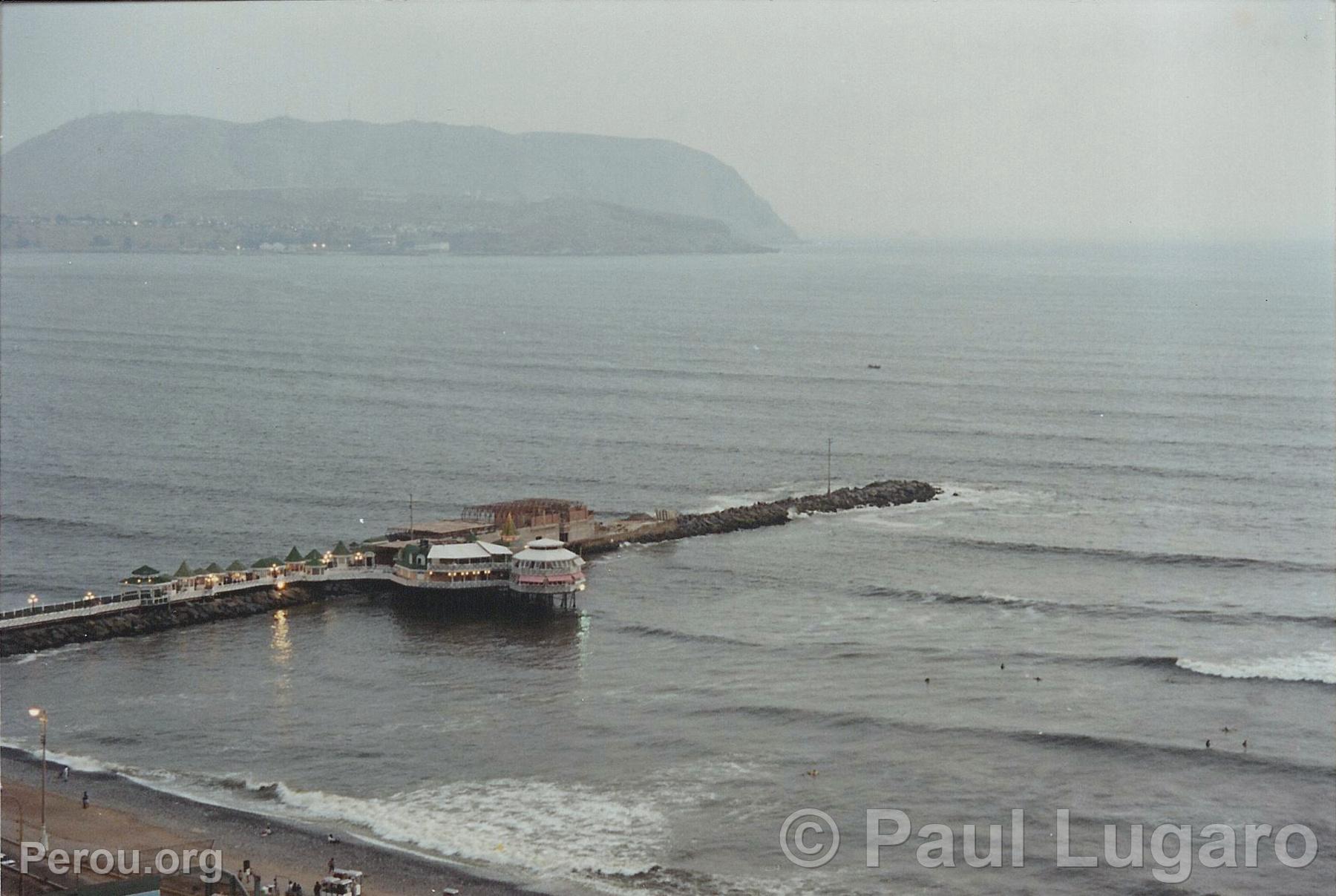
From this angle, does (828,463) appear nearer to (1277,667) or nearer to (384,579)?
(384,579)

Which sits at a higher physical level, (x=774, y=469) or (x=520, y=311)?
(x=520, y=311)

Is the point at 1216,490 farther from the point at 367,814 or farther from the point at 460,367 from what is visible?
the point at 460,367

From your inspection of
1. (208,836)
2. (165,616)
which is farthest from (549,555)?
(208,836)

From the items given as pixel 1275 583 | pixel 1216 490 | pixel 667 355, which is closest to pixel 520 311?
pixel 667 355

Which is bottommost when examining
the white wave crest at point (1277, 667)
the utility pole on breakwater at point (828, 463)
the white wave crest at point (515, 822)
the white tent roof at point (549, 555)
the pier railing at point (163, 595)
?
the white wave crest at point (515, 822)

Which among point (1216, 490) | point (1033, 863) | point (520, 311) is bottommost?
point (1033, 863)

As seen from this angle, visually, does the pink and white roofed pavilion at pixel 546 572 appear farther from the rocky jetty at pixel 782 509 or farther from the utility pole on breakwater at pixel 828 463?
the utility pole on breakwater at pixel 828 463

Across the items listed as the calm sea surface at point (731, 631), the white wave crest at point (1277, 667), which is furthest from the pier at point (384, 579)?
the white wave crest at point (1277, 667)

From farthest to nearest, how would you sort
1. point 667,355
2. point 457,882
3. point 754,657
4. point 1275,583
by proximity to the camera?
point 667,355, point 1275,583, point 754,657, point 457,882
